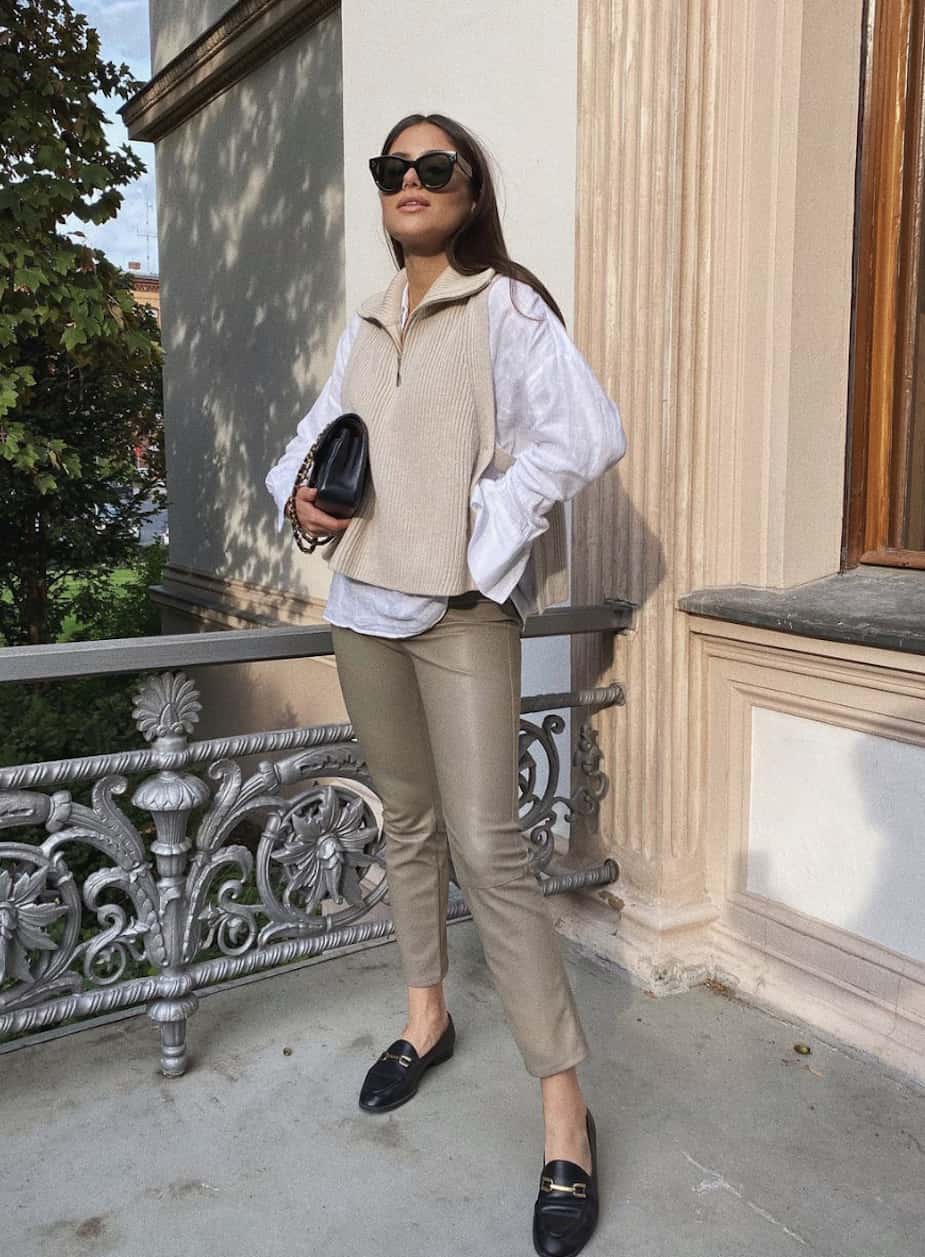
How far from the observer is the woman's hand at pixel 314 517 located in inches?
90.7

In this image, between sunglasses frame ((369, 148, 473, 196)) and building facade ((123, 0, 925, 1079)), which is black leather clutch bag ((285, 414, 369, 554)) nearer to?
sunglasses frame ((369, 148, 473, 196))

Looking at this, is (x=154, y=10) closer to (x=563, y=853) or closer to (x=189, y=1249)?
(x=563, y=853)

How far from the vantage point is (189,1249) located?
218 centimetres

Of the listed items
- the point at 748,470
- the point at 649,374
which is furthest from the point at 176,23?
the point at 748,470

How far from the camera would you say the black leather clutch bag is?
2.26 meters

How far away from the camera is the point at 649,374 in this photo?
315 cm

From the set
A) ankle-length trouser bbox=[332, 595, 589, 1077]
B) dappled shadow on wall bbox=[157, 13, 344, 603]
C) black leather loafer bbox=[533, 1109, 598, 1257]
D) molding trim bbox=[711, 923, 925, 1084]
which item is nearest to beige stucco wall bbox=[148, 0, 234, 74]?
dappled shadow on wall bbox=[157, 13, 344, 603]

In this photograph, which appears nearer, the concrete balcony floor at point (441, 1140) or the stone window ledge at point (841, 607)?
the concrete balcony floor at point (441, 1140)

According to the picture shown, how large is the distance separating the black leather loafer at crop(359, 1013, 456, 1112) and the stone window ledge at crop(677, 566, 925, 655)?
127 centimetres

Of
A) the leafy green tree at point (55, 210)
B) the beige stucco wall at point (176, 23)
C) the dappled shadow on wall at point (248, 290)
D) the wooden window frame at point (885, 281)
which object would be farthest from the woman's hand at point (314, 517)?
the beige stucco wall at point (176, 23)

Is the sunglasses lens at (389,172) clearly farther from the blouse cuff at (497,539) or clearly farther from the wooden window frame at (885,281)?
the wooden window frame at (885,281)

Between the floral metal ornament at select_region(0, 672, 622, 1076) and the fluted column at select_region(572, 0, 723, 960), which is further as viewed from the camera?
the fluted column at select_region(572, 0, 723, 960)

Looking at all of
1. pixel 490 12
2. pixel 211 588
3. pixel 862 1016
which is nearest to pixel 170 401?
pixel 211 588

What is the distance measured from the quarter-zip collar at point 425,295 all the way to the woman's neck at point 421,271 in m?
0.01
